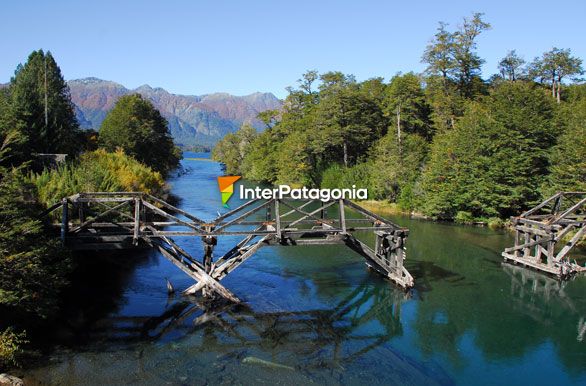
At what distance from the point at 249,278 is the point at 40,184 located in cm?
1128

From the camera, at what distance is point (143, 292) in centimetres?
2147

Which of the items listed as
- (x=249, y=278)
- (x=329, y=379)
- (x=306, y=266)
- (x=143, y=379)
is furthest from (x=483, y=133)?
(x=143, y=379)

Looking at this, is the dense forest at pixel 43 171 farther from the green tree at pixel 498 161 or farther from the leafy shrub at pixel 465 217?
the leafy shrub at pixel 465 217

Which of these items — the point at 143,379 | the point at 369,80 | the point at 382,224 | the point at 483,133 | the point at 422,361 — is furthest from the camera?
the point at 369,80

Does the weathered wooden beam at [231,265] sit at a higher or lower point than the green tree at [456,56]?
lower

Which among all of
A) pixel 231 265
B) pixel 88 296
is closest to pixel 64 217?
pixel 88 296

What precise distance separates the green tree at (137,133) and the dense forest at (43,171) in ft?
0.38

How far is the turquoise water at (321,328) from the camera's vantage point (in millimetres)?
14539

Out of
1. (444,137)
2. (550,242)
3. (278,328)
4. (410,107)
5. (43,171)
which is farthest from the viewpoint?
(410,107)

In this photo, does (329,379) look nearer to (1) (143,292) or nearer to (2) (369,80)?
(1) (143,292)

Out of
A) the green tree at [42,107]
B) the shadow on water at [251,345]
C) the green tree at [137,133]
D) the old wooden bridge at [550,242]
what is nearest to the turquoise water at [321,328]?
the shadow on water at [251,345]

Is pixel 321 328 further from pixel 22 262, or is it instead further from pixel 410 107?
pixel 410 107

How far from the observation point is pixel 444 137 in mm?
50750

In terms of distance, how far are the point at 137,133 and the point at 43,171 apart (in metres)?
34.8
